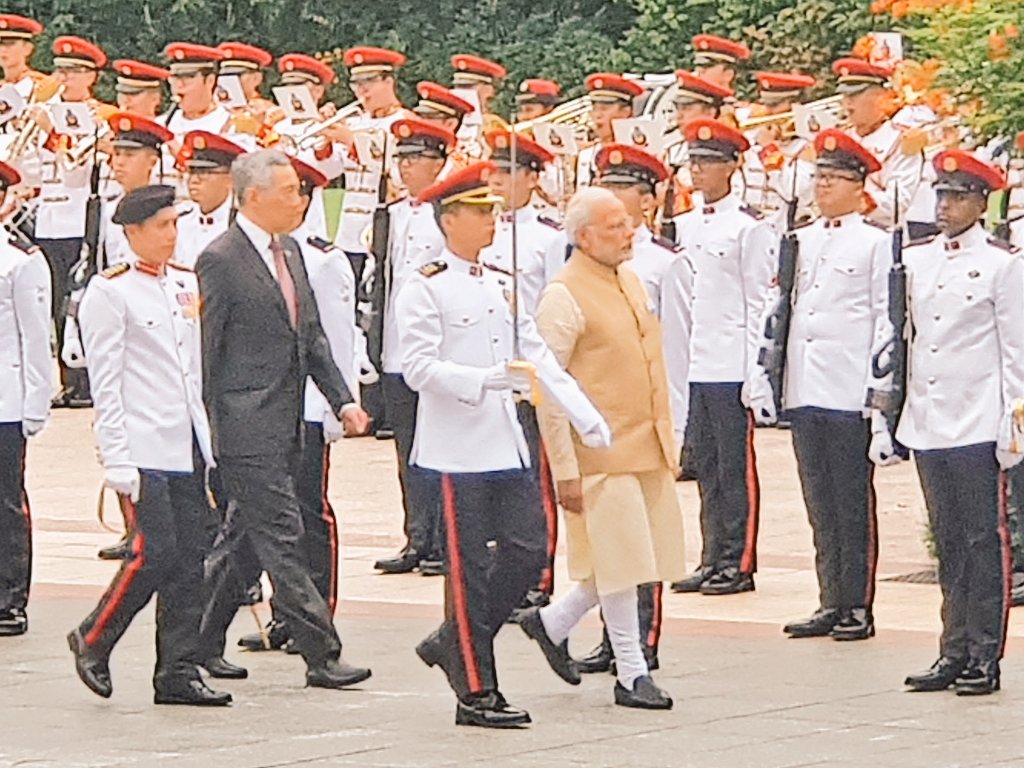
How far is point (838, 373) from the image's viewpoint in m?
12.8

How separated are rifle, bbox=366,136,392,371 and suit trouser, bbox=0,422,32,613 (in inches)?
94.7

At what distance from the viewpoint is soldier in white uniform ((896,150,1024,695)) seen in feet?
36.7

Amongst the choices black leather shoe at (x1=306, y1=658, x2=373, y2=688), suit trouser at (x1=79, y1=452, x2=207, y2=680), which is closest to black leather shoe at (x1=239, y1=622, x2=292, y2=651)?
black leather shoe at (x1=306, y1=658, x2=373, y2=688)

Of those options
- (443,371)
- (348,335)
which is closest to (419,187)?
(348,335)

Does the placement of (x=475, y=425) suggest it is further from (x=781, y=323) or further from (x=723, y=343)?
(x=723, y=343)

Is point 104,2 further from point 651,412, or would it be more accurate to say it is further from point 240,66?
point 651,412

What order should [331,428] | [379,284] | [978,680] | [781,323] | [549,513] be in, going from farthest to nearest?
1. [379,284]
2. [549,513]
3. [781,323]
4. [331,428]
5. [978,680]

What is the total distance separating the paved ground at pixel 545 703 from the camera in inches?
392

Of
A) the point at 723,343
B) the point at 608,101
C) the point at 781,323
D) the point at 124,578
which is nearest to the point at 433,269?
the point at 124,578

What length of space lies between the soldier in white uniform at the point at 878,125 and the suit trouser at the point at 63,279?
18.9 ft

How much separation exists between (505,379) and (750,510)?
11.9 feet

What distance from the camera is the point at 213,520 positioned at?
12.0 meters

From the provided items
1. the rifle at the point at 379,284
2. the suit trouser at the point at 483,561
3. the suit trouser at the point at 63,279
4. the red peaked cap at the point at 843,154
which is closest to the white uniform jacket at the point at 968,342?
the red peaked cap at the point at 843,154

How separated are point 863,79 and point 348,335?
15.5ft
